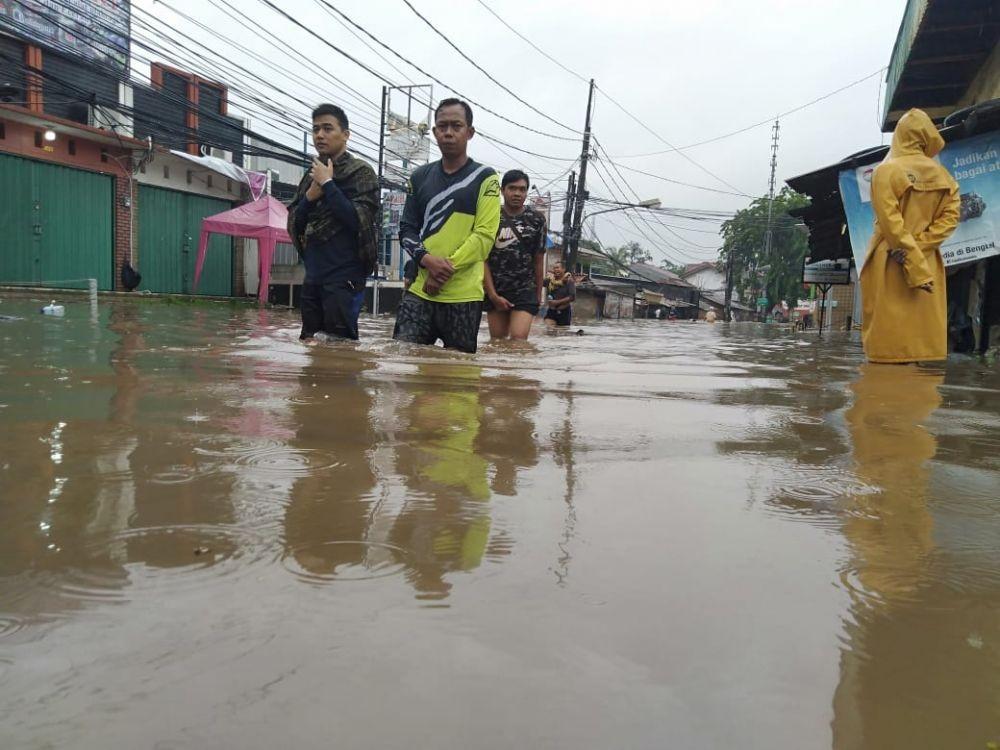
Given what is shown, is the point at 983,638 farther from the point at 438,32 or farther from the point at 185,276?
the point at 185,276

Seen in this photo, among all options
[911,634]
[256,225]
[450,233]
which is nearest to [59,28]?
[256,225]

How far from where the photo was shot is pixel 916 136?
480cm

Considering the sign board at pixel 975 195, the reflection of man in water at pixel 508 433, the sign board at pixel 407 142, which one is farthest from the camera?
the sign board at pixel 407 142

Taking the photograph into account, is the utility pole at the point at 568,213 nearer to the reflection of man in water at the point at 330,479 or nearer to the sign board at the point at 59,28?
the sign board at the point at 59,28

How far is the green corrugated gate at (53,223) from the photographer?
1443cm

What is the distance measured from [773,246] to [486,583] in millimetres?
48837

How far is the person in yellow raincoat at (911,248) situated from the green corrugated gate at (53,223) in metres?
14.9

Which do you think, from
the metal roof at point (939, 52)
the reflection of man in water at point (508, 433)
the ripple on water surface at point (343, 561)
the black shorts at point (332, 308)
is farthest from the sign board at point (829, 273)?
the ripple on water surface at point (343, 561)

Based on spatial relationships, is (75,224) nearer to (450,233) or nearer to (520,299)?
(520,299)

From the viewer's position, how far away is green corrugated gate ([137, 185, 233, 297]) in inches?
681

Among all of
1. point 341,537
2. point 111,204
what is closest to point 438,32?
point 111,204

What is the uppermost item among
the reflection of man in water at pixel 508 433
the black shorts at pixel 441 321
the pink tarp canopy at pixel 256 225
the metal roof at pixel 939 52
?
the metal roof at pixel 939 52

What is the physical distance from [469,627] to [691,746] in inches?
10.5

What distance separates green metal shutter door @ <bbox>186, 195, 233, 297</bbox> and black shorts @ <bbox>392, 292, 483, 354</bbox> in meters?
15.8
